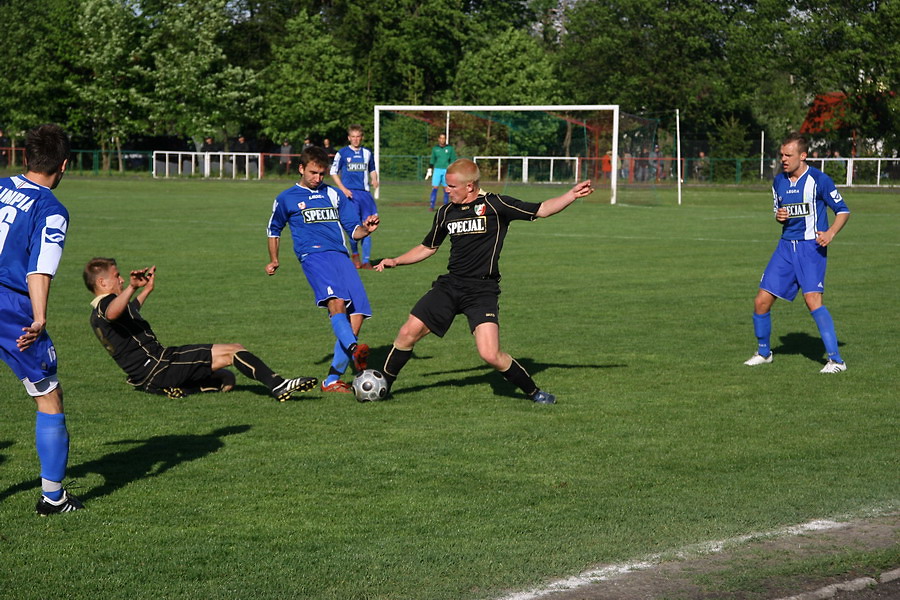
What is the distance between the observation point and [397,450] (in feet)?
24.7

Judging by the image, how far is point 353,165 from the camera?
2014 centimetres

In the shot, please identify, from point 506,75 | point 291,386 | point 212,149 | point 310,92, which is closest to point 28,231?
point 291,386

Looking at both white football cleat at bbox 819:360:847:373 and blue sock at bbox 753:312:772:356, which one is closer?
white football cleat at bbox 819:360:847:373

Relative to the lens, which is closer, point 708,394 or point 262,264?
point 708,394

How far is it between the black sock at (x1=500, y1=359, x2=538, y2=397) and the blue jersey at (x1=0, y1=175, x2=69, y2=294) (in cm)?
391

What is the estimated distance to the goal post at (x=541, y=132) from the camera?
40250 mm

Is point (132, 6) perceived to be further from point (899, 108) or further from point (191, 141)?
point (899, 108)

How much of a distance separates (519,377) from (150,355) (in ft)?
9.22

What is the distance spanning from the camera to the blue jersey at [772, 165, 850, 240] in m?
10.5

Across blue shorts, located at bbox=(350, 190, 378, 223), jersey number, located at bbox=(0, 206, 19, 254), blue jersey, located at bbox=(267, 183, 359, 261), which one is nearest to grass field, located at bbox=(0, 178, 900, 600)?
blue jersey, located at bbox=(267, 183, 359, 261)

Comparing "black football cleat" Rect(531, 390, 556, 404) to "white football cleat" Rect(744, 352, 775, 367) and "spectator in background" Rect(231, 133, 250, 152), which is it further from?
"spectator in background" Rect(231, 133, 250, 152)

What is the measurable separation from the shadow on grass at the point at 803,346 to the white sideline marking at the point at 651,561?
5.38m

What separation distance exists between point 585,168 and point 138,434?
111 ft

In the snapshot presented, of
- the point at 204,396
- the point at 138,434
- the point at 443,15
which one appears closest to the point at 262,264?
the point at 204,396
